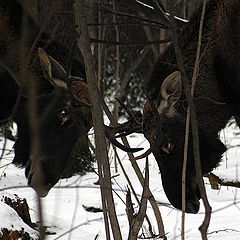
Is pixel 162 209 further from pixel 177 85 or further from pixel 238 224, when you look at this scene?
pixel 177 85

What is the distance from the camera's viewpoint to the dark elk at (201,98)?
4.23 m

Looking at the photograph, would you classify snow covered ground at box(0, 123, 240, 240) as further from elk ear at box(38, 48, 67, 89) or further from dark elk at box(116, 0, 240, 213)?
elk ear at box(38, 48, 67, 89)

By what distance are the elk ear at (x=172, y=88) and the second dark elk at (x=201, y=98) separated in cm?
2

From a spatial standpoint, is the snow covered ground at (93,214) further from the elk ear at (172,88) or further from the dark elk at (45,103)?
the elk ear at (172,88)

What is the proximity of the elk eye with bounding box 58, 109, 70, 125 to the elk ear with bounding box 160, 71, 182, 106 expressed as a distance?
0.94 meters

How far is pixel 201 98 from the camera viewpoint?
4.27m

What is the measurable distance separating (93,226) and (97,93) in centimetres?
213

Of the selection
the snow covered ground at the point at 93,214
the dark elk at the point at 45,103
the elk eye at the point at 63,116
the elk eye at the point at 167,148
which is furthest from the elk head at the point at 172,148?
the elk eye at the point at 63,116

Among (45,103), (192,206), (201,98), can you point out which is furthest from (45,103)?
Answer: (192,206)

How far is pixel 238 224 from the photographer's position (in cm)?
438

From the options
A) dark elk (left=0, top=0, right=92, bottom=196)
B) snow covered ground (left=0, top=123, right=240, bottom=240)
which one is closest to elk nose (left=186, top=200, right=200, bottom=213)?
snow covered ground (left=0, top=123, right=240, bottom=240)

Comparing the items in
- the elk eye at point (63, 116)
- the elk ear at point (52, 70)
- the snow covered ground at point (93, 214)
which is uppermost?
the elk ear at point (52, 70)

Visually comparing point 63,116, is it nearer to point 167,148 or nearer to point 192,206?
point 167,148

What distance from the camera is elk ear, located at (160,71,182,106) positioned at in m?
3.76
